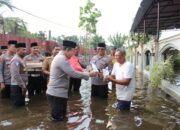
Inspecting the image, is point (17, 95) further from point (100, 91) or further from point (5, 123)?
point (100, 91)

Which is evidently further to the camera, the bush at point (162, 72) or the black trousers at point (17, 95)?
the bush at point (162, 72)

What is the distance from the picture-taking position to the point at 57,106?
6.19 meters

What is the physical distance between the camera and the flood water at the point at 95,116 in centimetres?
664

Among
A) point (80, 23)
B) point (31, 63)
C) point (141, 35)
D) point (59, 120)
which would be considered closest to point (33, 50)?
point (31, 63)

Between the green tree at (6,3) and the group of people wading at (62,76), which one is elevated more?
the green tree at (6,3)

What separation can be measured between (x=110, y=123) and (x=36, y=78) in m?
4.39

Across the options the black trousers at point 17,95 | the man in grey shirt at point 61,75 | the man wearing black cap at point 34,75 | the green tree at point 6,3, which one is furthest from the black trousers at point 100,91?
the green tree at point 6,3

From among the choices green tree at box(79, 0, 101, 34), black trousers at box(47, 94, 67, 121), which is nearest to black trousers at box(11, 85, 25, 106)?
black trousers at box(47, 94, 67, 121)

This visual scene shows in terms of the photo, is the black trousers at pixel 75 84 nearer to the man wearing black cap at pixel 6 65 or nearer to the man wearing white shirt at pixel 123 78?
the man wearing black cap at pixel 6 65

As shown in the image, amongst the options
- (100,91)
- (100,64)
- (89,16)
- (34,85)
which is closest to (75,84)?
(34,85)

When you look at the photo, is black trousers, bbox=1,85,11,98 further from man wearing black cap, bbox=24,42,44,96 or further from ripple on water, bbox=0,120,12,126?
ripple on water, bbox=0,120,12,126

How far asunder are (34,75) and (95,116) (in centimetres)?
Answer: 353

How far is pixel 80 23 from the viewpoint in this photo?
32031 mm

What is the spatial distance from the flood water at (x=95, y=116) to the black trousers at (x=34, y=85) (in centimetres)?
47
